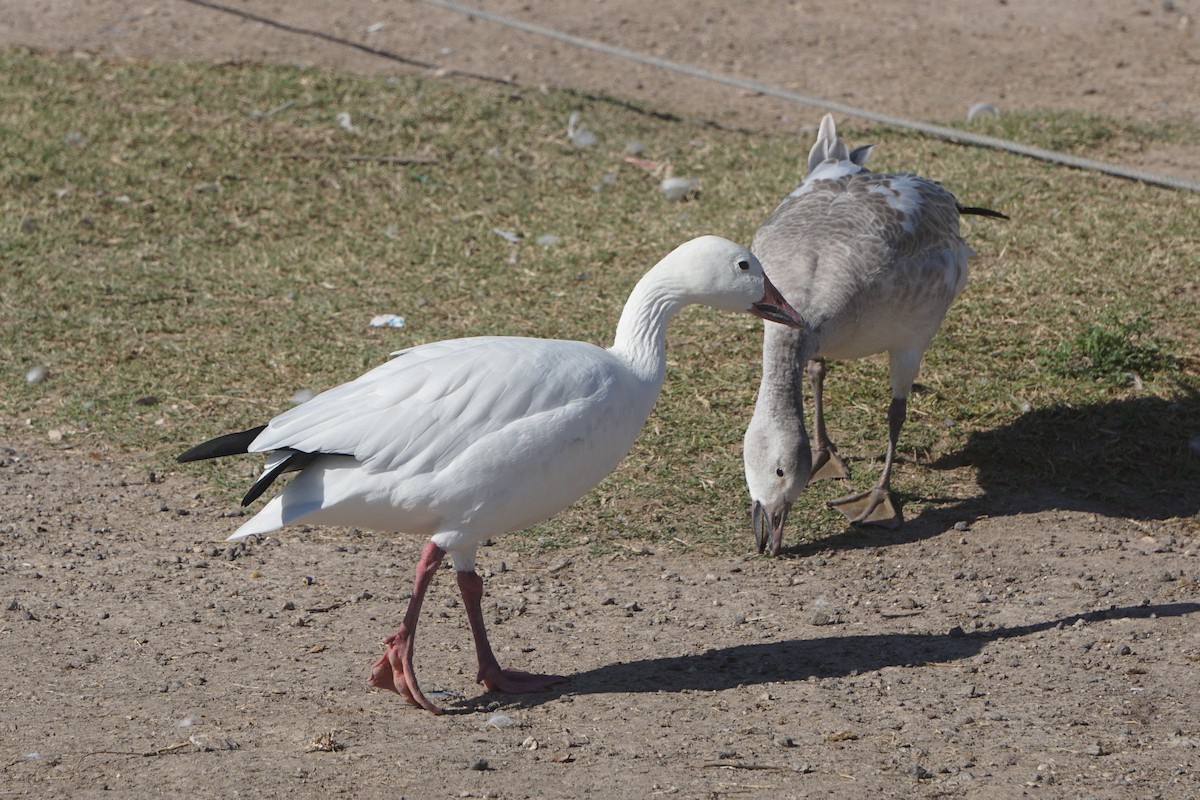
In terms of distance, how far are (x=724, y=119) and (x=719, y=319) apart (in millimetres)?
3508

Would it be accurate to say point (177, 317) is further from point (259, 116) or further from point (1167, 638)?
point (1167, 638)

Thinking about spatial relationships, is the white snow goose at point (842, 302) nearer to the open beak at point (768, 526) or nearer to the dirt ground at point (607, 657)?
the open beak at point (768, 526)

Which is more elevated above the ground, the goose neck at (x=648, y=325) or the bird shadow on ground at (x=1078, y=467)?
the goose neck at (x=648, y=325)

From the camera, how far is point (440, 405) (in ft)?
13.2

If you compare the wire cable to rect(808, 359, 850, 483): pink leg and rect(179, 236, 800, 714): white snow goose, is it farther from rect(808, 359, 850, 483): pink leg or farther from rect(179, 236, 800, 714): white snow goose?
rect(179, 236, 800, 714): white snow goose

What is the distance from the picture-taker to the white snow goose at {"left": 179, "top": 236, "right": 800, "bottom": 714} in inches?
156

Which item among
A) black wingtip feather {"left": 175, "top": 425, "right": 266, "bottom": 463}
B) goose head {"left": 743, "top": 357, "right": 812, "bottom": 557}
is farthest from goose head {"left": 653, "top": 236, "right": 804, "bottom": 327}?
black wingtip feather {"left": 175, "top": 425, "right": 266, "bottom": 463}

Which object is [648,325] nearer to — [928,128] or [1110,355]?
[1110,355]

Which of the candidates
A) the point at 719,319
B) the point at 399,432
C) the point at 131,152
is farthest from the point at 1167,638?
the point at 131,152

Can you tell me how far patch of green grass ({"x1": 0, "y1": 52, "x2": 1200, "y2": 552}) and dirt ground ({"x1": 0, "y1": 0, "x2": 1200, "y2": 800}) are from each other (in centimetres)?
35

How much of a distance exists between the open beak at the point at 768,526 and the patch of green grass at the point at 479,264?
184 millimetres

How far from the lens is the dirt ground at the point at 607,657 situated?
369 centimetres

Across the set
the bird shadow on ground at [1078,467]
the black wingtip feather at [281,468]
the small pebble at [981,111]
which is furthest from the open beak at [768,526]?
the small pebble at [981,111]

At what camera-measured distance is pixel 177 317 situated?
7.39 meters
